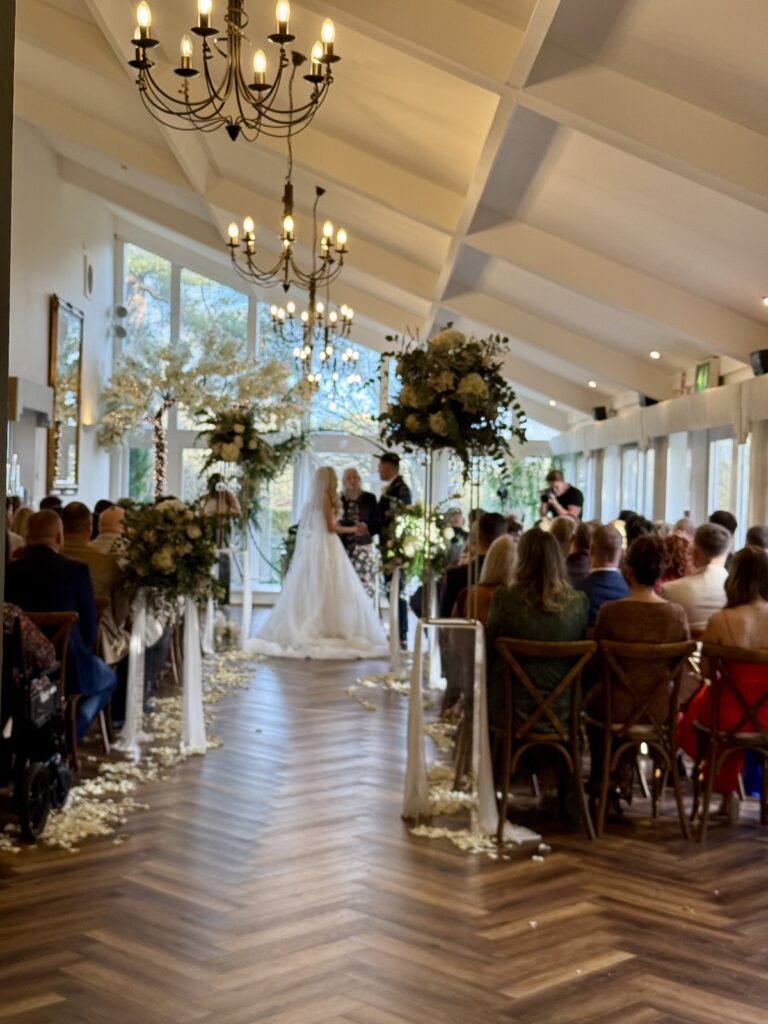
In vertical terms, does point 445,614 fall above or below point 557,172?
below

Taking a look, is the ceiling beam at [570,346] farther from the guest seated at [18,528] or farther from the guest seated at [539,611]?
the guest seated at [539,611]

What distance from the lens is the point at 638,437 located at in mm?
12328

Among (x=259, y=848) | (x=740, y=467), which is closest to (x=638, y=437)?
(x=740, y=467)

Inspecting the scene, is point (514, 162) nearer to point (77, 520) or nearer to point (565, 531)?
point (565, 531)

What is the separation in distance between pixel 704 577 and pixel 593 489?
9.50 metres

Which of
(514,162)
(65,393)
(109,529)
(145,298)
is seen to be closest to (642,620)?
(514,162)

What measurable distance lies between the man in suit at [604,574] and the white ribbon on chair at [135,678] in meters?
2.43

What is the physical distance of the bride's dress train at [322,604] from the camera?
418 inches

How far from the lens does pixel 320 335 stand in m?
14.6

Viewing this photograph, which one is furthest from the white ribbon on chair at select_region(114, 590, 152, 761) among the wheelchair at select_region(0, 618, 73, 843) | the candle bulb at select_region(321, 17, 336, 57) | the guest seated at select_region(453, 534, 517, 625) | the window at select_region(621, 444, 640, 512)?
the window at select_region(621, 444, 640, 512)

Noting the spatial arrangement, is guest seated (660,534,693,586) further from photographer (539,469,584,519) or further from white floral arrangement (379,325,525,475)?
photographer (539,469,584,519)

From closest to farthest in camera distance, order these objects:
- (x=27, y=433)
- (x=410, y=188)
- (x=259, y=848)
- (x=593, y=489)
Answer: (x=259, y=848), (x=410, y=188), (x=27, y=433), (x=593, y=489)

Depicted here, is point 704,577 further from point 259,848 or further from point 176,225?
point 176,225

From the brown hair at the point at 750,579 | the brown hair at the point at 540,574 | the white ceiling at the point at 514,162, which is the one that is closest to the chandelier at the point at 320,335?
the white ceiling at the point at 514,162
